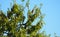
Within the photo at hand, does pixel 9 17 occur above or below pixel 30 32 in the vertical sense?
above

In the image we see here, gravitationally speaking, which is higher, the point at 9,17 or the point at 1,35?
the point at 9,17

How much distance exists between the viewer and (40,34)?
17594 millimetres

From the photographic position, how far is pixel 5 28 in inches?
659

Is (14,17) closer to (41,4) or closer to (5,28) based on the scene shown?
(5,28)

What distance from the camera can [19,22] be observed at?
16938 millimetres

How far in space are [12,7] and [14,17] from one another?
0.93 meters

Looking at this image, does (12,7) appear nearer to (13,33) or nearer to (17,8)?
(17,8)

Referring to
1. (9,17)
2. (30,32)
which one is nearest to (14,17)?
(9,17)

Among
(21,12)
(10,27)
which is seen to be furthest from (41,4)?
(10,27)

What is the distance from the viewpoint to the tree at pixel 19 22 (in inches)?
651

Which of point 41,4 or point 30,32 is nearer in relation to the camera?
point 30,32

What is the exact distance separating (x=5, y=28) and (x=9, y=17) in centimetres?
102

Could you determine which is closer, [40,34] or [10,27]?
[10,27]

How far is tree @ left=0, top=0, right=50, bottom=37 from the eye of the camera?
16.5 metres
